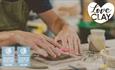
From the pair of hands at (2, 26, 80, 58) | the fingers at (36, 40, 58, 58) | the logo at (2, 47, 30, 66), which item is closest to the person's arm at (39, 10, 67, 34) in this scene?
the pair of hands at (2, 26, 80, 58)

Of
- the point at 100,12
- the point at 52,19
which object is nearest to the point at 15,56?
the point at 52,19

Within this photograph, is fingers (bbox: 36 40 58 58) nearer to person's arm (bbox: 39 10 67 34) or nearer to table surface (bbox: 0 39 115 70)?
table surface (bbox: 0 39 115 70)

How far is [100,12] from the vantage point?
1823mm

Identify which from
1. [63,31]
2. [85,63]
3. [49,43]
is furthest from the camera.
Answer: [63,31]

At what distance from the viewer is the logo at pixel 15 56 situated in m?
1.26

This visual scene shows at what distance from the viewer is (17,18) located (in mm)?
1695

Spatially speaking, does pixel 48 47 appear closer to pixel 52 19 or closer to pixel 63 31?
pixel 63 31

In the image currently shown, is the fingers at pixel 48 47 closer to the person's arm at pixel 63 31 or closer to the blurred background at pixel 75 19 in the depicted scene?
the person's arm at pixel 63 31

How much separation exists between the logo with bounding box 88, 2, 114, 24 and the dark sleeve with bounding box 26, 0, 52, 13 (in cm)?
29

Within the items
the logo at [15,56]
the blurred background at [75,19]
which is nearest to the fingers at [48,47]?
the logo at [15,56]

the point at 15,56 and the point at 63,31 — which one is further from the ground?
the point at 63,31

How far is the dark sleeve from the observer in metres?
1.73

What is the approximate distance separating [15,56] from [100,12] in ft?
2.48

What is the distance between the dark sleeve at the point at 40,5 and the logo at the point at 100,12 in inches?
11.4
